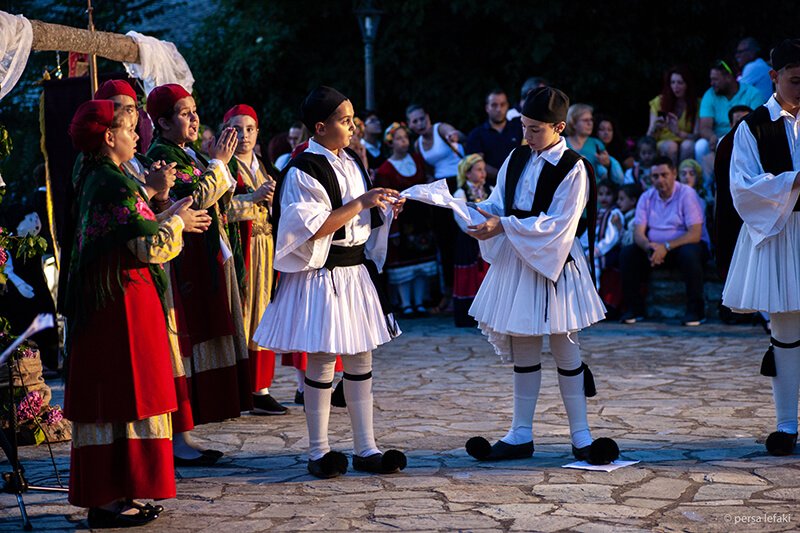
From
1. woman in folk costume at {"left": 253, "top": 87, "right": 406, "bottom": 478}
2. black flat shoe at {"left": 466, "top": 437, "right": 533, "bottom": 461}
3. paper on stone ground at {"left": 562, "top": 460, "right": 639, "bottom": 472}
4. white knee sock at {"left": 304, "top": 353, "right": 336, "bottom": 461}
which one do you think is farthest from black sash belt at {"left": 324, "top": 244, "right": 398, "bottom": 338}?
paper on stone ground at {"left": 562, "top": 460, "right": 639, "bottom": 472}

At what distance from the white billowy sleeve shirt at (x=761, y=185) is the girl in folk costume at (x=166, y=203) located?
9.34 feet

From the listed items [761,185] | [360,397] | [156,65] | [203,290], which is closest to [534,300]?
[360,397]

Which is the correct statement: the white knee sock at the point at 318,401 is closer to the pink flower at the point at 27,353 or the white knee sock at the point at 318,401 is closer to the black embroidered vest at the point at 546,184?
the black embroidered vest at the point at 546,184

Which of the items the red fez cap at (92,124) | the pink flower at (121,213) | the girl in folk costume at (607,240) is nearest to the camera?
the pink flower at (121,213)

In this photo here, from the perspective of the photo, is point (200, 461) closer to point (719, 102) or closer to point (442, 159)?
point (442, 159)

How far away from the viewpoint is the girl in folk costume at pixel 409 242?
39.7 ft

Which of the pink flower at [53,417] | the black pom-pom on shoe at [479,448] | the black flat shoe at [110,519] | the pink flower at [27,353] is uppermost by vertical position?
the pink flower at [27,353]

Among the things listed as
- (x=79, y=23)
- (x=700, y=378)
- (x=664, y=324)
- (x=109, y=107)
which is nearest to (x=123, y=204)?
(x=109, y=107)

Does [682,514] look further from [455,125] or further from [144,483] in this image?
[455,125]

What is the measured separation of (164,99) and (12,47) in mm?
1003

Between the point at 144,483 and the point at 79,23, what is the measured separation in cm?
971

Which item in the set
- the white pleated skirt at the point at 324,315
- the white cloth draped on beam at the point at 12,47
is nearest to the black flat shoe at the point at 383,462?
the white pleated skirt at the point at 324,315

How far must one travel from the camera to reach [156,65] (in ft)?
27.0

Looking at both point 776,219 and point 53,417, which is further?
point 53,417
